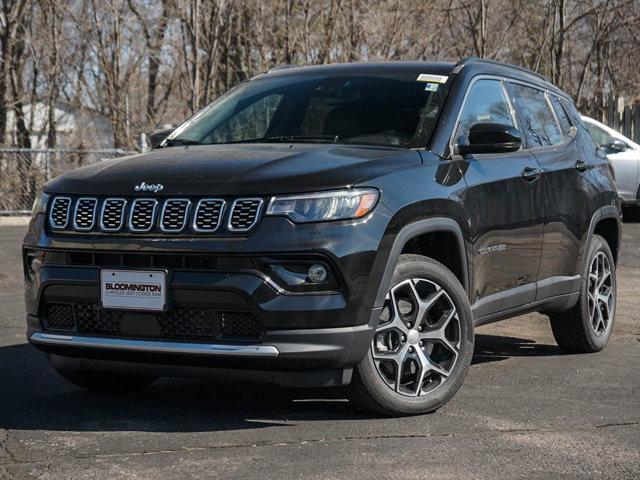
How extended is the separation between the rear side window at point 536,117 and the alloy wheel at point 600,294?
91cm

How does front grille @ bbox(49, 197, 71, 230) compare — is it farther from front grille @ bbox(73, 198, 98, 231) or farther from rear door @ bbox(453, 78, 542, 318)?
rear door @ bbox(453, 78, 542, 318)

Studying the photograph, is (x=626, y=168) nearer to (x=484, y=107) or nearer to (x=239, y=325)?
(x=484, y=107)

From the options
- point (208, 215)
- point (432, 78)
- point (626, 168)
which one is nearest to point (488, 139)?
point (432, 78)

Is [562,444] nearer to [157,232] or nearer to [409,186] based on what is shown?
[409,186]

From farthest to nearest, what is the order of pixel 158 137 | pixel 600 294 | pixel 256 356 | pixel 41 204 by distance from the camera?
pixel 600 294 < pixel 158 137 < pixel 41 204 < pixel 256 356

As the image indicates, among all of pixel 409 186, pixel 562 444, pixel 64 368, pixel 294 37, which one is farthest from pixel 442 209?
pixel 294 37

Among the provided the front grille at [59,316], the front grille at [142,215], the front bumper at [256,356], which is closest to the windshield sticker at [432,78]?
the front bumper at [256,356]

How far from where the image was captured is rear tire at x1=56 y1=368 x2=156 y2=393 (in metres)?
6.07

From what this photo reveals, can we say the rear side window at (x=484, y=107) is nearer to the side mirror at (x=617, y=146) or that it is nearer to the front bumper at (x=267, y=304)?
the front bumper at (x=267, y=304)

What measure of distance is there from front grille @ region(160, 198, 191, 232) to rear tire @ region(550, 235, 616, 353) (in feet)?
10.6

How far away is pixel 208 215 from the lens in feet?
16.9

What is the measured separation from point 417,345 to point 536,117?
7.53ft

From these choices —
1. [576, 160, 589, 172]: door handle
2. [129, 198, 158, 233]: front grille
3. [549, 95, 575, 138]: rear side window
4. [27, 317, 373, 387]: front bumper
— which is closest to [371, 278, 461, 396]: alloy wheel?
[27, 317, 373, 387]: front bumper

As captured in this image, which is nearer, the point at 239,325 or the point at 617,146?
the point at 239,325
